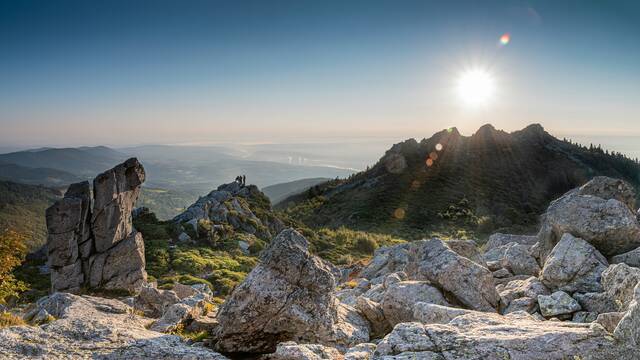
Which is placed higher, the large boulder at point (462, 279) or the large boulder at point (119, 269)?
the large boulder at point (462, 279)

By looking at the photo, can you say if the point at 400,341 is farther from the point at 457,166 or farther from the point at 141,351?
the point at 457,166

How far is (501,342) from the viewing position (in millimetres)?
9391

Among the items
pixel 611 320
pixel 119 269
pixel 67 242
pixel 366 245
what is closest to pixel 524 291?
pixel 611 320

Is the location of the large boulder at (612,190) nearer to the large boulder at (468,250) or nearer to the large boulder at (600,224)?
the large boulder at (600,224)

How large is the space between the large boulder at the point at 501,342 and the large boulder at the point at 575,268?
19.2ft

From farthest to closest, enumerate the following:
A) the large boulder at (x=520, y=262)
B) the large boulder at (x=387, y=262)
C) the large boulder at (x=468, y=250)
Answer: the large boulder at (x=387, y=262) → the large boulder at (x=520, y=262) → the large boulder at (x=468, y=250)

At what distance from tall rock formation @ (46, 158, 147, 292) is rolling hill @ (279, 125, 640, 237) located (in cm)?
5990

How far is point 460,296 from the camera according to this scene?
16.3m

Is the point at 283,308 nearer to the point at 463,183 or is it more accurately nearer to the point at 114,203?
the point at 114,203

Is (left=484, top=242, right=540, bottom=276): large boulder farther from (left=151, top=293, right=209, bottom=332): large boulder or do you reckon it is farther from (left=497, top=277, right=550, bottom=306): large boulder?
(left=151, top=293, right=209, bottom=332): large boulder

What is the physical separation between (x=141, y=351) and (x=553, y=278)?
15.9m

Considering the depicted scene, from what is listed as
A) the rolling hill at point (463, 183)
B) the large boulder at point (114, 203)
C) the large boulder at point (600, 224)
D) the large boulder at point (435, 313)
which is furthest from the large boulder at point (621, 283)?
the rolling hill at point (463, 183)

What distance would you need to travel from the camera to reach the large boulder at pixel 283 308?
1293cm

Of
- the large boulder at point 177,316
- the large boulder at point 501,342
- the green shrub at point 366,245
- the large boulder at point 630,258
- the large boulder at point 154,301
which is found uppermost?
the large boulder at point 630,258
